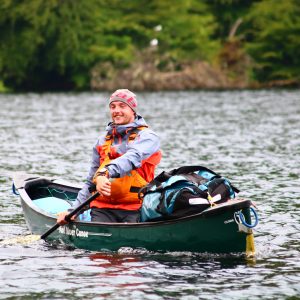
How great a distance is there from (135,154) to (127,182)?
1.55ft

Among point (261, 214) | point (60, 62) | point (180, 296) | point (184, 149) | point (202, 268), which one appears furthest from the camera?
point (60, 62)

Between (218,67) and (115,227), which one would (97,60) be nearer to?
(218,67)

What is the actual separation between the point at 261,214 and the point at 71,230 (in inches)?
159

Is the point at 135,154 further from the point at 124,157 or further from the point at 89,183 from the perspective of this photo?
the point at 89,183

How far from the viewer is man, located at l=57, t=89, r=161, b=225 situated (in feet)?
41.5

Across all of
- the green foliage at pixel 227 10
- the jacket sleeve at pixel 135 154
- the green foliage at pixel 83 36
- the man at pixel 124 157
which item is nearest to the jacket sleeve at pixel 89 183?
the man at pixel 124 157

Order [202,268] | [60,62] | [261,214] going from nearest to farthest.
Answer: [202,268]
[261,214]
[60,62]

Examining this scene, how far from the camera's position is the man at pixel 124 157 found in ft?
41.5

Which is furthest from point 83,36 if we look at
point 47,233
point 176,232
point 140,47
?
point 176,232

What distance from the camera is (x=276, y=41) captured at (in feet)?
236

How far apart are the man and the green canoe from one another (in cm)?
32

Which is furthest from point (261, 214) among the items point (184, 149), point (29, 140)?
point (29, 140)

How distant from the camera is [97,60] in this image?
226 ft

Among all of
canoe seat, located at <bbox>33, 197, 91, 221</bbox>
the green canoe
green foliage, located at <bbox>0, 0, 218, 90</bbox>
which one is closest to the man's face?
the green canoe
